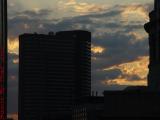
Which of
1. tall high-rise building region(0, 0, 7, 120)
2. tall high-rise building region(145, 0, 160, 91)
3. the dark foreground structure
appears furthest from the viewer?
tall high-rise building region(0, 0, 7, 120)

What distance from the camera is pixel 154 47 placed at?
129 metres

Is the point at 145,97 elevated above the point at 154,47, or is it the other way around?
the point at 154,47

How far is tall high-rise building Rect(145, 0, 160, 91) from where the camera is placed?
125 metres

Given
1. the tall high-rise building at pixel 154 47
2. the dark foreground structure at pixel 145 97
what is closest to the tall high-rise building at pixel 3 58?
the dark foreground structure at pixel 145 97

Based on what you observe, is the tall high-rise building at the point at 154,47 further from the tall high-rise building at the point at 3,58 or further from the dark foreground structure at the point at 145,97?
the tall high-rise building at the point at 3,58

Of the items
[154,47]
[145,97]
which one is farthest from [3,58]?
[154,47]

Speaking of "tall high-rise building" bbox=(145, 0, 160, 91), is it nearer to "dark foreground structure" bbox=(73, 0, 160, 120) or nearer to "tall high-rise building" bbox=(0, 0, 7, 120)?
"dark foreground structure" bbox=(73, 0, 160, 120)

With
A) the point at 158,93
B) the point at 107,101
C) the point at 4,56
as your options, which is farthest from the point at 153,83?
the point at 4,56

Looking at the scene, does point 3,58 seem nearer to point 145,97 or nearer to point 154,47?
point 145,97

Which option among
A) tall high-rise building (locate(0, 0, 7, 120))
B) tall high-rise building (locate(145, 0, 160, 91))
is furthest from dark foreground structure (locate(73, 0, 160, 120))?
tall high-rise building (locate(0, 0, 7, 120))

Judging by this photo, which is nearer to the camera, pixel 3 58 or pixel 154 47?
pixel 3 58

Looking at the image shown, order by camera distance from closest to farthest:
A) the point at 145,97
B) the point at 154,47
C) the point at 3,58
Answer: the point at 3,58
the point at 154,47
the point at 145,97

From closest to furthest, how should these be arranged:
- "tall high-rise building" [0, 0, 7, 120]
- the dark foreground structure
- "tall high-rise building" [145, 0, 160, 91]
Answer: "tall high-rise building" [145, 0, 160, 91] < the dark foreground structure < "tall high-rise building" [0, 0, 7, 120]

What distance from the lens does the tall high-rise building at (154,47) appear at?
12488 cm
